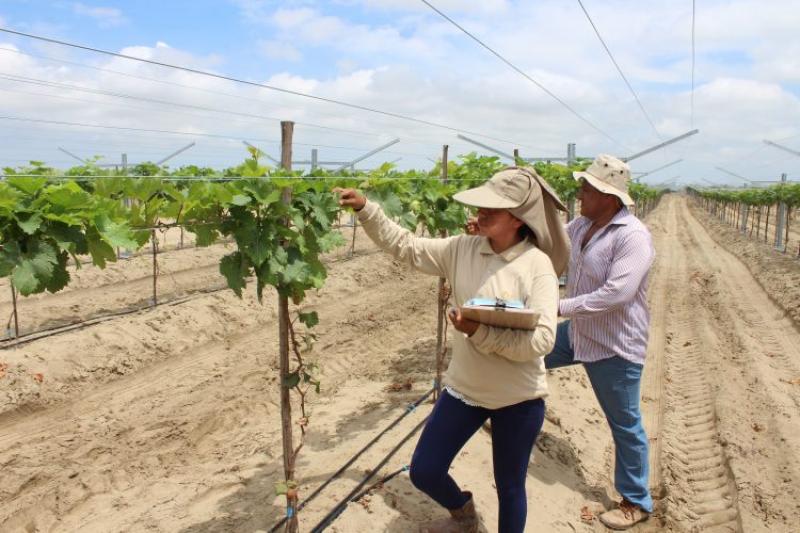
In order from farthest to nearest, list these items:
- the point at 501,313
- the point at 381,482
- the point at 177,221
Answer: the point at 381,482, the point at 177,221, the point at 501,313

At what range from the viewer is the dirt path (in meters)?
4.32

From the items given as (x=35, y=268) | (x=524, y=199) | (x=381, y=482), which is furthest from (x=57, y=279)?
(x=381, y=482)

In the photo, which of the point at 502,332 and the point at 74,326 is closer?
the point at 502,332

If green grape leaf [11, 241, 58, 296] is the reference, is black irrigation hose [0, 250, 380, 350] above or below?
below

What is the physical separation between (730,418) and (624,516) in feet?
8.09

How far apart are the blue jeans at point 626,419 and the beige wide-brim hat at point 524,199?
132 cm

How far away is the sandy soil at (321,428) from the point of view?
13.4ft

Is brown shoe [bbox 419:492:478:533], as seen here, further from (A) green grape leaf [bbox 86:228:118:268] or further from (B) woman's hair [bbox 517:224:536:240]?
(A) green grape leaf [bbox 86:228:118:268]

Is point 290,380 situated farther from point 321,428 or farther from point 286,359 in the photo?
point 321,428

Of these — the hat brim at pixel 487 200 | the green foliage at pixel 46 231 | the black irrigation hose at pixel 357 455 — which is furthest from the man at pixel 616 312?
the green foliage at pixel 46 231

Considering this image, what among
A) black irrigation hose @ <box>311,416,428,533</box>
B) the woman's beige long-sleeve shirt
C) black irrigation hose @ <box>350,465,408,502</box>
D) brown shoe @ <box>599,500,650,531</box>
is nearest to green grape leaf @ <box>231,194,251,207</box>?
the woman's beige long-sleeve shirt

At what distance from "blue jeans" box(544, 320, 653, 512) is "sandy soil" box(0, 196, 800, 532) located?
0.34 m

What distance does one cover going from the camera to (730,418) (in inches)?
225

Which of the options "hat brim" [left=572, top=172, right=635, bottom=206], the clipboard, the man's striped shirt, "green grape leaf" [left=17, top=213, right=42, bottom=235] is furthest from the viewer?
"hat brim" [left=572, top=172, right=635, bottom=206]
